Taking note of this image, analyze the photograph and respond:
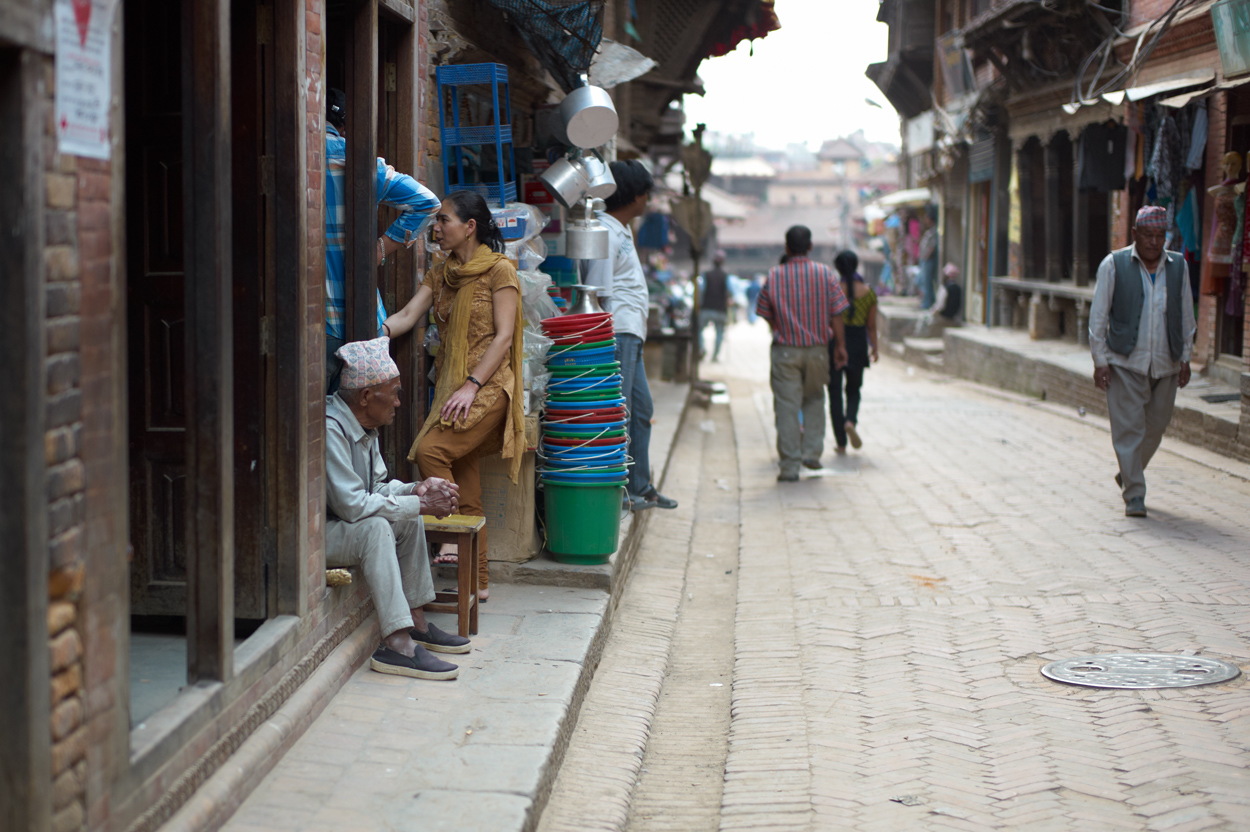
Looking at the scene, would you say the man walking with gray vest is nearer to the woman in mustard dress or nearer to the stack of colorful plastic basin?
the stack of colorful plastic basin

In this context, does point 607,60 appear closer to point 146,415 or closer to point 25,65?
point 146,415

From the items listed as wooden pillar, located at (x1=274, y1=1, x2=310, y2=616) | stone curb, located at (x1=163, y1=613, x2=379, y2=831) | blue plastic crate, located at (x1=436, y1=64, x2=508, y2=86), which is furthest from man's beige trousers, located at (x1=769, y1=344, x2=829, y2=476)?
wooden pillar, located at (x1=274, y1=1, x2=310, y2=616)

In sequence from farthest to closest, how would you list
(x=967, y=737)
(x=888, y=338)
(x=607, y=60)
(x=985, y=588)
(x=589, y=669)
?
(x=888, y=338)
(x=607, y=60)
(x=985, y=588)
(x=589, y=669)
(x=967, y=737)

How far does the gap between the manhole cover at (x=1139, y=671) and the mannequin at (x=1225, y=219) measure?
296 inches

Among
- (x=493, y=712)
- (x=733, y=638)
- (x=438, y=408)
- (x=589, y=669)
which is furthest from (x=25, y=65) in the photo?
(x=733, y=638)

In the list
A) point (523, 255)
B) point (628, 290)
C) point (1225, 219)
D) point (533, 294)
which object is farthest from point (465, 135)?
point (1225, 219)

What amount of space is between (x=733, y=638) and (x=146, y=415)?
10.6 feet

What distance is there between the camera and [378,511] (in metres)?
4.67

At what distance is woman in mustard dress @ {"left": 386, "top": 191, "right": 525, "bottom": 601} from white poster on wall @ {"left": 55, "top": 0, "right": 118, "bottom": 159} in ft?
8.91

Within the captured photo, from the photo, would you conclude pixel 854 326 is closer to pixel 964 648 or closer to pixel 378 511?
pixel 964 648

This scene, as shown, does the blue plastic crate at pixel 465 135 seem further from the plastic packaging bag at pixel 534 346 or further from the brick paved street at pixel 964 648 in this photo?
the brick paved street at pixel 964 648

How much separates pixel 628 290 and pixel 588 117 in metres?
1.10

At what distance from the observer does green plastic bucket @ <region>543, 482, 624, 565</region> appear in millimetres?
6258

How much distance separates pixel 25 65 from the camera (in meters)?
2.45
